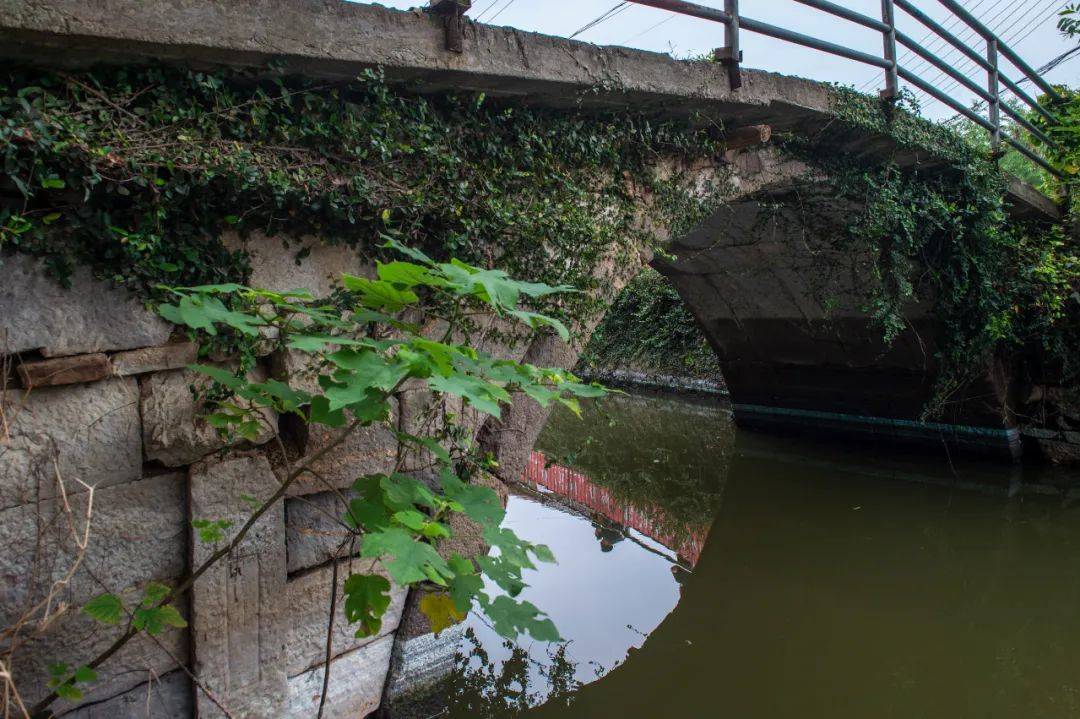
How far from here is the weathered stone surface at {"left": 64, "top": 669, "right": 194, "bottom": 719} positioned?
79.4 inches

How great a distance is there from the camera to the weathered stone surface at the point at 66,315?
1828 millimetres

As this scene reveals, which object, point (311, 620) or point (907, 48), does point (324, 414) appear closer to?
point (311, 620)

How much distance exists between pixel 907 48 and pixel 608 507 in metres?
3.95

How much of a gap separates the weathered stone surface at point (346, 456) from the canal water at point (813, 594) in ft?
2.61

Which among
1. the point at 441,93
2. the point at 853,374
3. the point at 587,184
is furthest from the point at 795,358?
the point at 441,93

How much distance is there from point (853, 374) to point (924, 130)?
352cm

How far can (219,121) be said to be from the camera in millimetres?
2154

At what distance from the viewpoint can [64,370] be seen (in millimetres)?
1897

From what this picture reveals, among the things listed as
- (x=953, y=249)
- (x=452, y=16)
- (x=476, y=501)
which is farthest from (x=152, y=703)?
(x=953, y=249)

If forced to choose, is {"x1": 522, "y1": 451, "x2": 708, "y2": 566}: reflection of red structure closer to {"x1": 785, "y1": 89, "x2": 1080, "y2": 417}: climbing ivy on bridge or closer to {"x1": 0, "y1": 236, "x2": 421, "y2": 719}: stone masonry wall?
{"x1": 785, "y1": 89, "x2": 1080, "y2": 417}: climbing ivy on bridge

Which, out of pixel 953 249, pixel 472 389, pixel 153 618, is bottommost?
pixel 153 618

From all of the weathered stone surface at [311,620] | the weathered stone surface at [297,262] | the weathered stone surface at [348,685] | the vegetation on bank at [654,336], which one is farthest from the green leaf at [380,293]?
the vegetation on bank at [654,336]

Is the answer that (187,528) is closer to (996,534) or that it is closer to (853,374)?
(996,534)

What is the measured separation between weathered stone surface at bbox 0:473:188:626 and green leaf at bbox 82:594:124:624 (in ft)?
0.38
